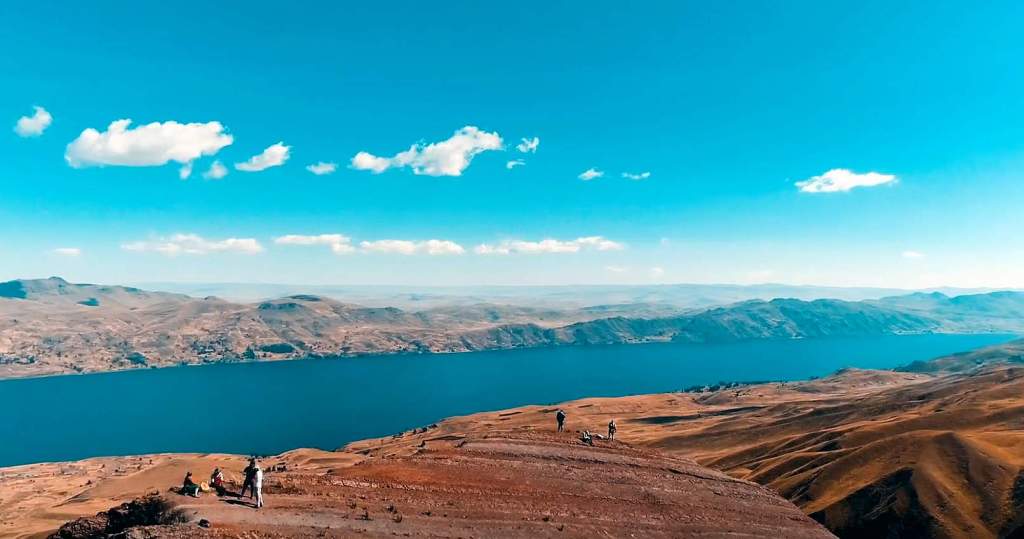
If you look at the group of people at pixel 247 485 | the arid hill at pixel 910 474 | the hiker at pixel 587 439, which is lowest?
the arid hill at pixel 910 474

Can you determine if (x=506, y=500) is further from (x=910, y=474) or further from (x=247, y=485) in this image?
(x=910, y=474)

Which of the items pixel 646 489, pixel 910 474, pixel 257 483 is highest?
pixel 257 483

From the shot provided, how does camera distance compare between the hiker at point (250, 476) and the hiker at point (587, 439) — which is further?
the hiker at point (587, 439)

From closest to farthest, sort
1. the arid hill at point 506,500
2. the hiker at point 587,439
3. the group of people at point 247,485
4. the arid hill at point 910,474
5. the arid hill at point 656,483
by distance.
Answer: the arid hill at point 506,500, the group of people at point 247,485, the arid hill at point 656,483, the arid hill at point 910,474, the hiker at point 587,439

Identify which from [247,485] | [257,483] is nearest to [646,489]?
[257,483]

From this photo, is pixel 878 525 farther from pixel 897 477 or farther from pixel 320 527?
pixel 320 527

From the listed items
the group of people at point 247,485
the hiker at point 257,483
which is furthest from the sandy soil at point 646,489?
the group of people at point 247,485

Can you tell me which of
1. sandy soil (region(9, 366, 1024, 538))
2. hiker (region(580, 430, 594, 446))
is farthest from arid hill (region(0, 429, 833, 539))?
hiker (region(580, 430, 594, 446))

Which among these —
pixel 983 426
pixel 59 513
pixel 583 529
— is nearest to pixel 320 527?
pixel 583 529

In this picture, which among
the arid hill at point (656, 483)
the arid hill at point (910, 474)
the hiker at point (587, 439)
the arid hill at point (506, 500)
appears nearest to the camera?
the arid hill at point (506, 500)

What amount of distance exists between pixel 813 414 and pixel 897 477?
105 meters

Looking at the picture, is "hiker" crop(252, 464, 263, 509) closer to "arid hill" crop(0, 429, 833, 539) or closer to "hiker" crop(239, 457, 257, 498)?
"hiker" crop(239, 457, 257, 498)

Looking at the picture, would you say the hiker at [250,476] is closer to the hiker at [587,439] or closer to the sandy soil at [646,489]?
the sandy soil at [646,489]

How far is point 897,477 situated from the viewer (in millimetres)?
73500
